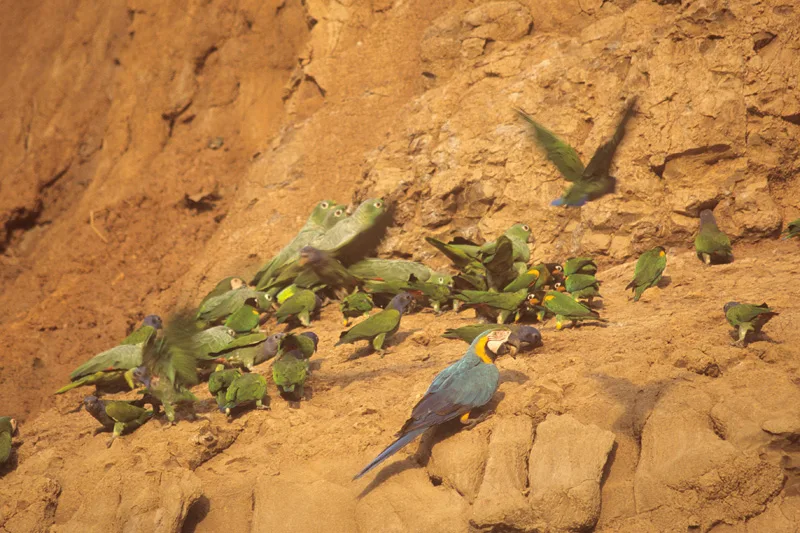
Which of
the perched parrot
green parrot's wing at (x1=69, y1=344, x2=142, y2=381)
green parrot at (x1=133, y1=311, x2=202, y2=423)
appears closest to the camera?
the perched parrot

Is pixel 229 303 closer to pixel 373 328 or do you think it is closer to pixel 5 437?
pixel 373 328

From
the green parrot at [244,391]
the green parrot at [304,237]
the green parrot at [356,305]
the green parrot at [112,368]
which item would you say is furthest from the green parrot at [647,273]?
the green parrot at [112,368]

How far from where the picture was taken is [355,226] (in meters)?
8.32

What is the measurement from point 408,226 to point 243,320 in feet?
6.90

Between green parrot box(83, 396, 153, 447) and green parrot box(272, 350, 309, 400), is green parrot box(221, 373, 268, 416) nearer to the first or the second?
green parrot box(272, 350, 309, 400)

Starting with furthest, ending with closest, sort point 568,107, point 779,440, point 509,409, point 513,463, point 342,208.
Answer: point 342,208
point 568,107
point 509,409
point 513,463
point 779,440

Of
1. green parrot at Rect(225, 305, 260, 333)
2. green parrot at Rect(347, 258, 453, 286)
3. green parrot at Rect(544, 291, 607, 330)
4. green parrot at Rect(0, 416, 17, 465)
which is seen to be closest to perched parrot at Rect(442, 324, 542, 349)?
green parrot at Rect(544, 291, 607, 330)

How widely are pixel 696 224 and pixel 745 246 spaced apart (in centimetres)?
45

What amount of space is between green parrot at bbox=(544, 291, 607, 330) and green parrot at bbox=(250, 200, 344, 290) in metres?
3.12

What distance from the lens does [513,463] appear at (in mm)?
4656

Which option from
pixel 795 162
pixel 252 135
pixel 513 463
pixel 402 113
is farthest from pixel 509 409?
pixel 252 135

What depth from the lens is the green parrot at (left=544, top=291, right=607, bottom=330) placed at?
6012 mm

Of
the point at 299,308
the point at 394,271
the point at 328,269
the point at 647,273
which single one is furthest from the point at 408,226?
the point at 647,273

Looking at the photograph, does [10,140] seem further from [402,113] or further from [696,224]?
[696,224]
